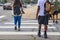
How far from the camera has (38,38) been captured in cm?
995

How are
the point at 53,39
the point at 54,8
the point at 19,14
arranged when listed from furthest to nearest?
the point at 54,8 < the point at 19,14 < the point at 53,39

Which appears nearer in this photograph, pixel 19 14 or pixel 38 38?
pixel 38 38

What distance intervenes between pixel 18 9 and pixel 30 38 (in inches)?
94.7

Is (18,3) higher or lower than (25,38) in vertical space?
higher

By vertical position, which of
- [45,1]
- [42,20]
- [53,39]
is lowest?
[53,39]

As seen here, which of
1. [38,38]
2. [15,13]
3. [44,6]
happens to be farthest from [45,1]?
[15,13]

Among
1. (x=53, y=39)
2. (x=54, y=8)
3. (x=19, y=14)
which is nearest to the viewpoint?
(x=53, y=39)

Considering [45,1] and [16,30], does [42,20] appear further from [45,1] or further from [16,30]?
[16,30]

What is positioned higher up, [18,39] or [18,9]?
[18,9]

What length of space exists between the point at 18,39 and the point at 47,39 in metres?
1.19

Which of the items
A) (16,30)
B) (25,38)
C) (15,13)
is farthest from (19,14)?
(25,38)

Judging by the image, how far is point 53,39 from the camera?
9.81 metres

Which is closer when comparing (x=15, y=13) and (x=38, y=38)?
(x=38, y=38)

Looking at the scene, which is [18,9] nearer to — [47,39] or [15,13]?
[15,13]
